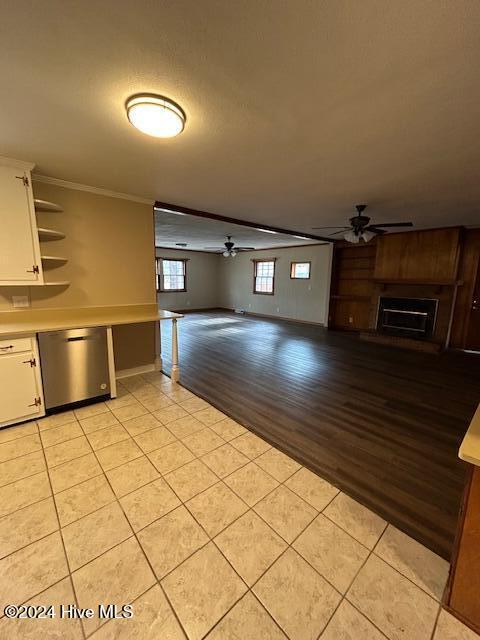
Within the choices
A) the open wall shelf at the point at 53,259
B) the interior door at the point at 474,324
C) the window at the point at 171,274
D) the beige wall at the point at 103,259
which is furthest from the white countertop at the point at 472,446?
the window at the point at 171,274

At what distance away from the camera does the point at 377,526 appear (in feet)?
5.07

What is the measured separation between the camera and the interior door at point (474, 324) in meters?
5.19

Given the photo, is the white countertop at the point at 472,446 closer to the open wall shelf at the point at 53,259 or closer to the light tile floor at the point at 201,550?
the light tile floor at the point at 201,550

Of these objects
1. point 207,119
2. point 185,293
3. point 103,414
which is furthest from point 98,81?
point 185,293

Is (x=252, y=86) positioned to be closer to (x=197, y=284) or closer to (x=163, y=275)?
(x=163, y=275)

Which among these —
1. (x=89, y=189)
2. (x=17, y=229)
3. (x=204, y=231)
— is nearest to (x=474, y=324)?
(x=204, y=231)

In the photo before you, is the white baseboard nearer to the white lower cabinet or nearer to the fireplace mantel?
the white lower cabinet

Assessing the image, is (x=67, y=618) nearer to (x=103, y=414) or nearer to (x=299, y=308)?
(x=103, y=414)

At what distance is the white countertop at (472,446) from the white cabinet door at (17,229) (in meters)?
3.40

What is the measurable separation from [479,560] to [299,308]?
7489 millimetres

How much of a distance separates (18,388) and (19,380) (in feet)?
0.25

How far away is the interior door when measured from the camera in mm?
5188

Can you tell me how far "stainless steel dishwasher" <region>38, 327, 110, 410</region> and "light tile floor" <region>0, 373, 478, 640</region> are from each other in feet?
1.91

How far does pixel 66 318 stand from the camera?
10.1 ft
